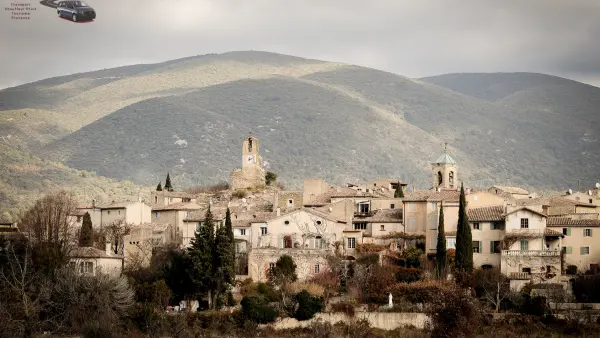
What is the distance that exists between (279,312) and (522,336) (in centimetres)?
1477

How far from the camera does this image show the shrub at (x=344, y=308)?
7794 cm

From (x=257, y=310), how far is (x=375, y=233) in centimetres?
1414

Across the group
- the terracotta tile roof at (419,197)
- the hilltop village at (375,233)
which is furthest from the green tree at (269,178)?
the terracotta tile roof at (419,197)

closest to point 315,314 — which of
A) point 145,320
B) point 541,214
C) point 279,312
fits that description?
point 279,312

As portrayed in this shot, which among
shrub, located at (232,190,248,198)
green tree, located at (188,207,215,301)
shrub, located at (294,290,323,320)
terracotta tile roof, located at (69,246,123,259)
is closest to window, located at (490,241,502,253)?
shrub, located at (294,290,323,320)

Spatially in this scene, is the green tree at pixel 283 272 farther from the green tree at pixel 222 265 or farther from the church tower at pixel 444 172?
the church tower at pixel 444 172

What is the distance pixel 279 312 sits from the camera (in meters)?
78.4

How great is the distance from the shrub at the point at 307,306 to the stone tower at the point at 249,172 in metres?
33.4

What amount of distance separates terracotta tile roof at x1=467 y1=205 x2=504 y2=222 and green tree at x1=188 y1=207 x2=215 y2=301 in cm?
1691

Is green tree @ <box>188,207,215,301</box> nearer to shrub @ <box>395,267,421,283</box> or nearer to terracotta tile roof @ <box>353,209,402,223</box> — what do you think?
shrub @ <box>395,267,421,283</box>

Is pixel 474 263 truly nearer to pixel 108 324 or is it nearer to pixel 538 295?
pixel 538 295

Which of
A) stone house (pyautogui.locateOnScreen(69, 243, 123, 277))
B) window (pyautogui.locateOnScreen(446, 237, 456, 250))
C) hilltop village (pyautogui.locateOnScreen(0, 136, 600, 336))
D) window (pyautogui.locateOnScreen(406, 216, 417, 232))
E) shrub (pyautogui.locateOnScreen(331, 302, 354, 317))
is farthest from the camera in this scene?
window (pyautogui.locateOnScreen(406, 216, 417, 232))

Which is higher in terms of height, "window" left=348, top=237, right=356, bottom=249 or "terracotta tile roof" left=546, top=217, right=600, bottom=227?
"terracotta tile roof" left=546, top=217, right=600, bottom=227

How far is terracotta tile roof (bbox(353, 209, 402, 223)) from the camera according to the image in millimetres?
88438
